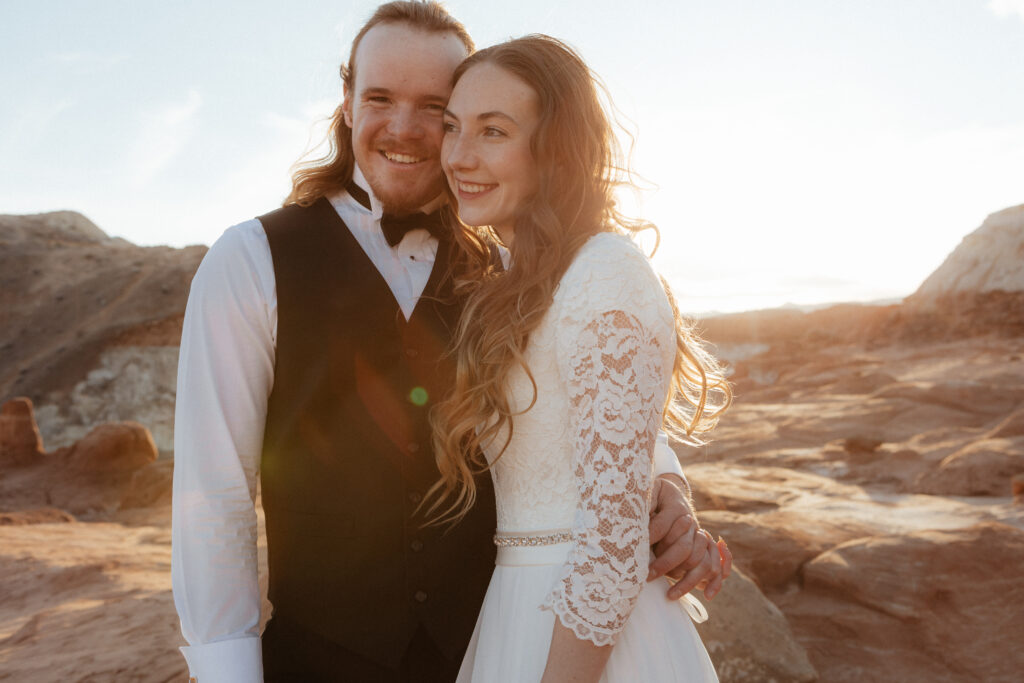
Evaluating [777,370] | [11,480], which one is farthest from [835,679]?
[777,370]

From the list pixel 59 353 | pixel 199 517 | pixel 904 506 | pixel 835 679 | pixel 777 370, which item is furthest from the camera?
pixel 777 370

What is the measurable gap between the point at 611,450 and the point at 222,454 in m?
0.81

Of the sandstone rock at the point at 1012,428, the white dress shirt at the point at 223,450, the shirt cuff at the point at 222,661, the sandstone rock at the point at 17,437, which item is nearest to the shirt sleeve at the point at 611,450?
the white dress shirt at the point at 223,450

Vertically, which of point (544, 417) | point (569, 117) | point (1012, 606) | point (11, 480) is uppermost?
point (569, 117)

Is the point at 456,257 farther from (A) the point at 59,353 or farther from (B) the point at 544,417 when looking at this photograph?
(A) the point at 59,353

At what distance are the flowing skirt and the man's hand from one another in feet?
0.16

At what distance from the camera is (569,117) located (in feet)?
5.29

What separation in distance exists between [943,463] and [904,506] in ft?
5.16

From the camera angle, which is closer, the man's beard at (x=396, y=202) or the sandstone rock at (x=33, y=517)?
the man's beard at (x=396, y=202)

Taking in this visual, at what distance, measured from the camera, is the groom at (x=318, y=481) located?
1.48 metres

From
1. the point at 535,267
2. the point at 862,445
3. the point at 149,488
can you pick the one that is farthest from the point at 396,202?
the point at 149,488

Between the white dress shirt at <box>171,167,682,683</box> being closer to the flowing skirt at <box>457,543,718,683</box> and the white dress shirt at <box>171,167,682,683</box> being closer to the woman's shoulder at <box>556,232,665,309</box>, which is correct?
the flowing skirt at <box>457,543,718,683</box>

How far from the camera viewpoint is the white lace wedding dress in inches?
A: 49.4

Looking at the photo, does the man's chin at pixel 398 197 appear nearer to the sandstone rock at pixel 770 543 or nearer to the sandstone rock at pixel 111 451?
the sandstone rock at pixel 770 543
